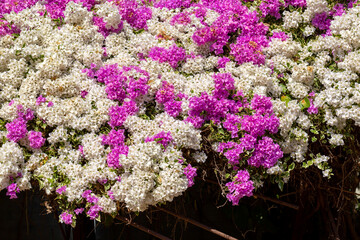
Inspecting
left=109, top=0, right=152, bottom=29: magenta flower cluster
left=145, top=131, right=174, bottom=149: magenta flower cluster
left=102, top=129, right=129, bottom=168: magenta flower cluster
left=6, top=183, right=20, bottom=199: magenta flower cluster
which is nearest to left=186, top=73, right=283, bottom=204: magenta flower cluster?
left=145, top=131, right=174, bottom=149: magenta flower cluster

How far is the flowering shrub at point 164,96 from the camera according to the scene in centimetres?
330

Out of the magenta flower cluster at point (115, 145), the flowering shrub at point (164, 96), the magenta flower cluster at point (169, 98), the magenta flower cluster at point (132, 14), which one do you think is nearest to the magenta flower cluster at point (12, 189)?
the flowering shrub at point (164, 96)

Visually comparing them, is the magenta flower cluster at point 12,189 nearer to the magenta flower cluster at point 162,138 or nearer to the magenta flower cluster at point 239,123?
the magenta flower cluster at point 162,138

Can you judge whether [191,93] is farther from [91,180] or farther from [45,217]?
[45,217]

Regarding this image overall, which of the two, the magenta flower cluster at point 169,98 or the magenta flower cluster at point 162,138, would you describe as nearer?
the magenta flower cluster at point 162,138

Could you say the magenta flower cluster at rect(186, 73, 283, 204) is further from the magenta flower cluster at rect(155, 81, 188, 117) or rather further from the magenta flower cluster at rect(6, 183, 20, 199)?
the magenta flower cluster at rect(6, 183, 20, 199)

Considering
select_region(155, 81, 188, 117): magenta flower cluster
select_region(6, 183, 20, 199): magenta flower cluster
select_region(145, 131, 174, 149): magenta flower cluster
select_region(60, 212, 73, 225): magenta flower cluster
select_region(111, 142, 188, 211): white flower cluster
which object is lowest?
select_region(60, 212, 73, 225): magenta flower cluster

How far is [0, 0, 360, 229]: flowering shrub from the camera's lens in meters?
3.30

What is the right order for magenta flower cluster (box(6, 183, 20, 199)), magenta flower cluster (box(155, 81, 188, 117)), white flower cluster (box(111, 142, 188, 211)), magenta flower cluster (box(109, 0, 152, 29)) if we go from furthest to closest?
magenta flower cluster (box(109, 0, 152, 29)), magenta flower cluster (box(155, 81, 188, 117)), magenta flower cluster (box(6, 183, 20, 199)), white flower cluster (box(111, 142, 188, 211))

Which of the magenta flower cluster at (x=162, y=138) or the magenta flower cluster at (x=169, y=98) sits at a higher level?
the magenta flower cluster at (x=169, y=98)

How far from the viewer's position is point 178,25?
165 inches

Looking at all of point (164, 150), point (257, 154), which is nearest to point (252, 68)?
point (257, 154)

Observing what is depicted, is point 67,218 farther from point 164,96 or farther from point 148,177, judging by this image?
point 164,96

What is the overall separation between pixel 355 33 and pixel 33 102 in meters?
2.50
